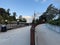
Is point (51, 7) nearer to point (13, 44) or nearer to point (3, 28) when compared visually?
point (3, 28)

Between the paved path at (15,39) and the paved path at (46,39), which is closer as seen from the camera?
the paved path at (15,39)

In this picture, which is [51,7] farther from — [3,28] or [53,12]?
[3,28]

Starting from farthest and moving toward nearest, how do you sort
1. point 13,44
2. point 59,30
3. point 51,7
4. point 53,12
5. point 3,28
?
point 51,7 → point 53,12 → point 3,28 → point 59,30 → point 13,44

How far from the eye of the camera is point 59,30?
88.9ft

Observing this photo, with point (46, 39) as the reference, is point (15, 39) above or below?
above

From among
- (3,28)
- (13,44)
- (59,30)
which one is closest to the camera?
(13,44)

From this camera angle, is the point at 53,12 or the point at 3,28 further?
the point at 53,12

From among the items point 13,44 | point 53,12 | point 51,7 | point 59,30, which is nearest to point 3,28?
point 59,30

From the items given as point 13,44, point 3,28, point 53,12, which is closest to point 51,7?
point 53,12

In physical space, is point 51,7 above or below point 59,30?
above

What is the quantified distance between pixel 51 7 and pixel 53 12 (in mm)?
9125

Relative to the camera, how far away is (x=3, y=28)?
30.3m

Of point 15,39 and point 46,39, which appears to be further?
point 46,39

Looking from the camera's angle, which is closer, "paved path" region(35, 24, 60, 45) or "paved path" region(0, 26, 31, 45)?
"paved path" region(0, 26, 31, 45)
